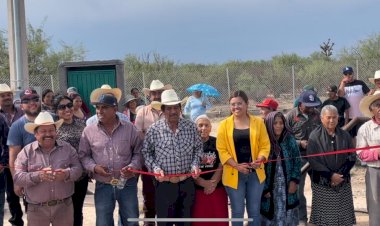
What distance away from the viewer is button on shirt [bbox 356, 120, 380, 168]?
6.27 meters

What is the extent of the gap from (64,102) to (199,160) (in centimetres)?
186

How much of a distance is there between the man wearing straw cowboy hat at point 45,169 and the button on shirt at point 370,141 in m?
3.26

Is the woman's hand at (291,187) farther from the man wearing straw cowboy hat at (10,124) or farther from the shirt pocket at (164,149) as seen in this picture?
the man wearing straw cowboy hat at (10,124)

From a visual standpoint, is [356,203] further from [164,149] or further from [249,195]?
[164,149]

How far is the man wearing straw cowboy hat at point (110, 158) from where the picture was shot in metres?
6.08

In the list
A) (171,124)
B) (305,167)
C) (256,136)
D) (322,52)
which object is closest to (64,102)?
(171,124)

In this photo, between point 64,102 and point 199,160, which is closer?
point 199,160

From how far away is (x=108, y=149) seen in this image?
6.09 metres

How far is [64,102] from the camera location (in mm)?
6723

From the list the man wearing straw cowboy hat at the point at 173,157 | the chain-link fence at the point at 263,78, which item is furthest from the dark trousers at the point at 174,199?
the chain-link fence at the point at 263,78

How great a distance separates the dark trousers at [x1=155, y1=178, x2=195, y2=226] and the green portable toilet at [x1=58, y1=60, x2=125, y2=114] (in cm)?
626

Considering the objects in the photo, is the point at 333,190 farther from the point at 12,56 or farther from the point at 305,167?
the point at 12,56

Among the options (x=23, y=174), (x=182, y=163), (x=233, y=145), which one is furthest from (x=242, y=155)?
(x=23, y=174)

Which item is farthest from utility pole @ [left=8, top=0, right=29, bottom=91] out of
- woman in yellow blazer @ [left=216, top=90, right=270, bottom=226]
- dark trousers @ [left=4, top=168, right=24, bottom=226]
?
woman in yellow blazer @ [left=216, top=90, right=270, bottom=226]
